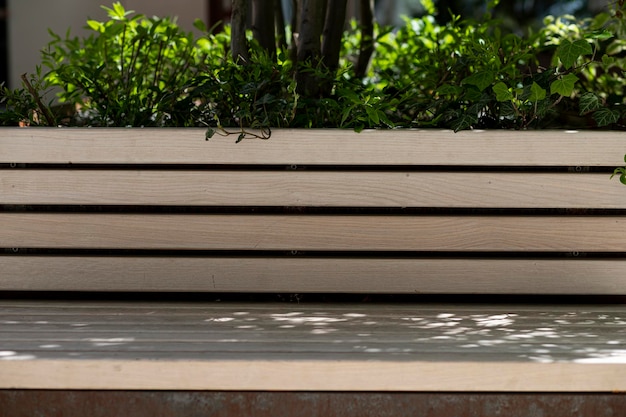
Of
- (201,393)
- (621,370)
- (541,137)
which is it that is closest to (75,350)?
(201,393)

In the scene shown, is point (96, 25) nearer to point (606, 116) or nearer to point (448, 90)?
point (448, 90)

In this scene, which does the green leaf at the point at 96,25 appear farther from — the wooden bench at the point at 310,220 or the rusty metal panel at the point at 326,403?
the rusty metal panel at the point at 326,403

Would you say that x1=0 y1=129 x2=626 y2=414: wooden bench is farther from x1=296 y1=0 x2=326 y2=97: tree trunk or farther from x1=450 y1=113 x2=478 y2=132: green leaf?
x1=296 y1=0 x2=326 y2=97: tree trunk

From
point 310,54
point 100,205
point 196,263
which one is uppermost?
point 310,54

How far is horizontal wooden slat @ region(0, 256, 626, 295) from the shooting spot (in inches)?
104

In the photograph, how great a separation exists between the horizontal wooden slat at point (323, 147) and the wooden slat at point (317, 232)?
168 millimetres

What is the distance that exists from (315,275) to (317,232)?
0.43 ft

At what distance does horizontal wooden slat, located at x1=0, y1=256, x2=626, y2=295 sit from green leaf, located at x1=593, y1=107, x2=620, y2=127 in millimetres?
410

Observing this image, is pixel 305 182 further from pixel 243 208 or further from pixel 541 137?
pixel 541 137

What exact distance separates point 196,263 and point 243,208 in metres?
0.22

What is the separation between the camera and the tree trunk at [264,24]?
326 cm

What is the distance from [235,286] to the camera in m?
2.68

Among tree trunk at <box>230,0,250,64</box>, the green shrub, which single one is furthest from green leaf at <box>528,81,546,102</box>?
tree trunk at <box>230,0,250,64</box>

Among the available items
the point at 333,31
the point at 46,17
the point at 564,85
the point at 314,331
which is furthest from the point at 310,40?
the point at 46,17
